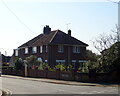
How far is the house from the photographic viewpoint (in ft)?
160

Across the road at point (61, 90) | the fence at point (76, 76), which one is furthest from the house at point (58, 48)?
the road at point (61, 90)

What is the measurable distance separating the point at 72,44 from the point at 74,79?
1990cm

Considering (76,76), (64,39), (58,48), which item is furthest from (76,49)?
(76,76)

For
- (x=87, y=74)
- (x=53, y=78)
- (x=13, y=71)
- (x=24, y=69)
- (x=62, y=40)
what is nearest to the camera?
(x=87, y=74)

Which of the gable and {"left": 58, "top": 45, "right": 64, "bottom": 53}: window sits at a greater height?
the gable

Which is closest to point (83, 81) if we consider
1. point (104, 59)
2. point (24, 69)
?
point (104, 59)

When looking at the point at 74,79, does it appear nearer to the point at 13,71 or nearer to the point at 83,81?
the point at 83,81

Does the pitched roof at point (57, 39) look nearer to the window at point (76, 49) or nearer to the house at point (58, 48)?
the house at point (58, 48)

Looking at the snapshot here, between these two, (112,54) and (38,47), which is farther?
(38,47)

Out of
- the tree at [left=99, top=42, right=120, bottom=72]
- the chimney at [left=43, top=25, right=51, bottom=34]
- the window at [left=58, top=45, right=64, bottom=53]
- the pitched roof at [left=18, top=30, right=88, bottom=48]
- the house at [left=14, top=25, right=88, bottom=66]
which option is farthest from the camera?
the chimney at [left=43, top=25, right=51, bottom=34]

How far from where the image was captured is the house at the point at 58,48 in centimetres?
4888

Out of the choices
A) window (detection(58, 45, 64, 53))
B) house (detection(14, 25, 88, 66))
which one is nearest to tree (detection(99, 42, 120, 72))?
house (detection(14, 25, 88, 66))

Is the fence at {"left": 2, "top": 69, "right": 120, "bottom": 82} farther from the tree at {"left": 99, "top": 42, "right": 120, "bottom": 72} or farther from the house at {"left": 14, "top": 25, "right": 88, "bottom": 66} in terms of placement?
the house at {"left": 14, "top": 25, "right": 88, "bottom": 66}

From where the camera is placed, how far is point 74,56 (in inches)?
2045
